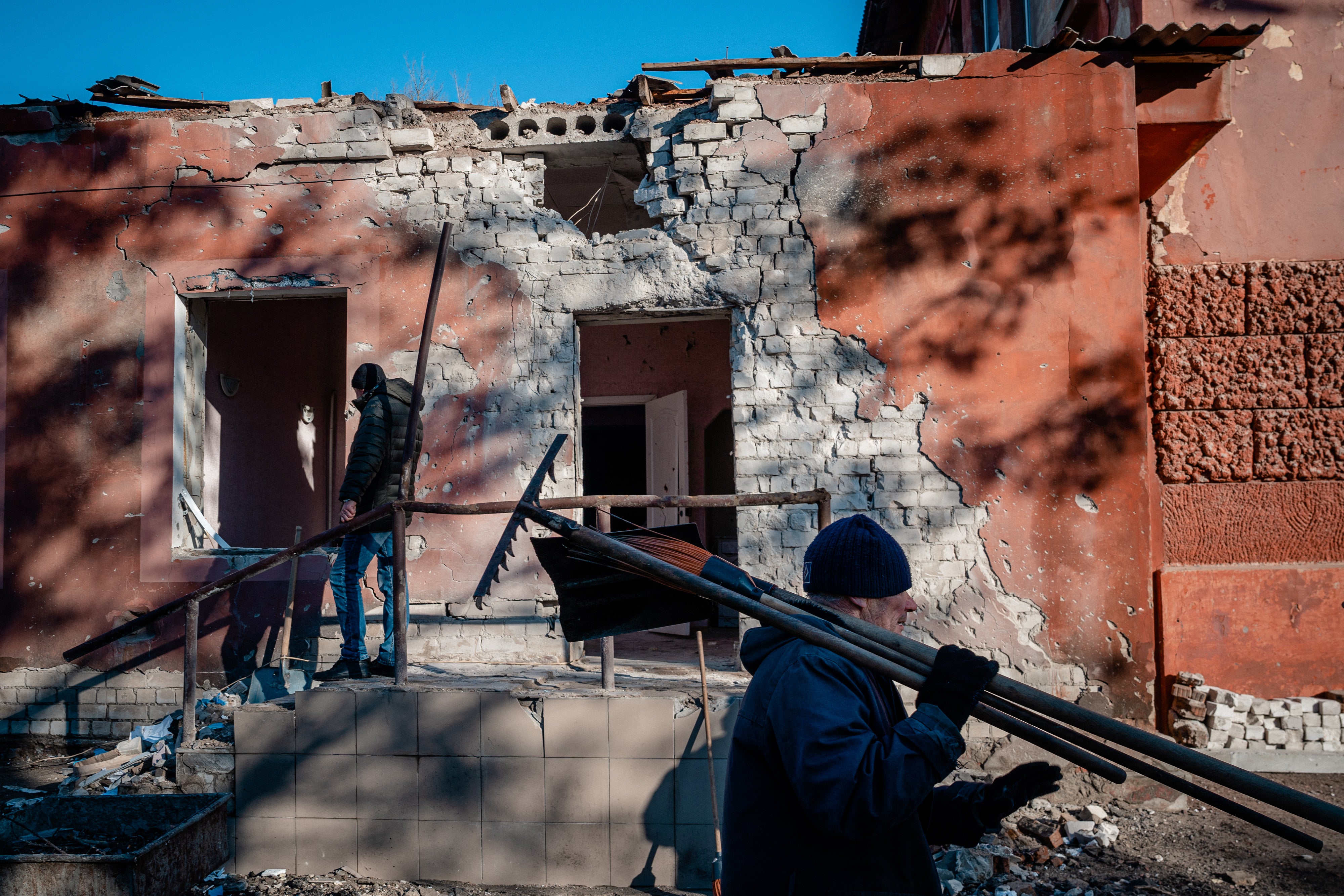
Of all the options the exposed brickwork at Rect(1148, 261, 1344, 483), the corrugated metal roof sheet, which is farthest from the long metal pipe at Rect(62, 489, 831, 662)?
the corrugated metal roof sheet

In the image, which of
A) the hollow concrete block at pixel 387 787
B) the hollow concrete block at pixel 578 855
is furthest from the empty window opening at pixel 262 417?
the hollow concrete block at pixel 578 855

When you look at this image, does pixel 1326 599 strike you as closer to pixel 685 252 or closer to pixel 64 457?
pixel 685 252

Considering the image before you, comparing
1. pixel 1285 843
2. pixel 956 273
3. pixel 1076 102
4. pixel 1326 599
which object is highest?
pixel 1076 102

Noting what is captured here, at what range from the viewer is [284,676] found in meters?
4.59

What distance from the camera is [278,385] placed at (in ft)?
26.2

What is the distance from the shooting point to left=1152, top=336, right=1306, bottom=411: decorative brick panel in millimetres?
4801

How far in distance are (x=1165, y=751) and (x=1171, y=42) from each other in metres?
4.75

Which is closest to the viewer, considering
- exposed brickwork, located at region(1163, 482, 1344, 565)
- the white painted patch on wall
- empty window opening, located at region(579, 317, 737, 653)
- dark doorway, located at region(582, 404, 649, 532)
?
exposed brickwork, located at region(1163, 482, 1344, 565)

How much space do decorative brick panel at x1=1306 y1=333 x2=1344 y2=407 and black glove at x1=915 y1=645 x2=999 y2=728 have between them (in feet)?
15.5

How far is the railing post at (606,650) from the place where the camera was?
3457mm

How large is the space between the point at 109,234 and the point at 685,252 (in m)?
3.80

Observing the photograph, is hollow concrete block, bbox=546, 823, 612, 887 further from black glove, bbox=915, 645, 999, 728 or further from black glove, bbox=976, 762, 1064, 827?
black glove, bbox=915, 645, 999, 728

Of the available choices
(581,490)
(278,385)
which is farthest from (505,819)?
(278,385)

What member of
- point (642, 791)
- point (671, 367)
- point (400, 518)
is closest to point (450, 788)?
point (642, 791)
